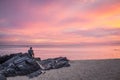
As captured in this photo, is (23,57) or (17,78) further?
(23,57)

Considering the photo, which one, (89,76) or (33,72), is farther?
(33,72)

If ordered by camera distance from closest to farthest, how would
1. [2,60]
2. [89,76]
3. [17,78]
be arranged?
[89,76] → [17,78] → [2,60]

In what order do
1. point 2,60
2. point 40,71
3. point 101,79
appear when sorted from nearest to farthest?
point 101,79
point 40,71
point 2,60

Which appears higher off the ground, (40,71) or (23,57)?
(23,57)

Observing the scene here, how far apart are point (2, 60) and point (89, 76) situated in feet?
45.2

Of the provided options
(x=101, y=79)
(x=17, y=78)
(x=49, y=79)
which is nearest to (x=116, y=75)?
(x=101, y=79)

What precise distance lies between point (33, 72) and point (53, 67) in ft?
11.9

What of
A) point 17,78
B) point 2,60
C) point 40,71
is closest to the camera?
point 17,78

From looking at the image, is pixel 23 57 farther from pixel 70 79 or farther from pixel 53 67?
pixel 70 79

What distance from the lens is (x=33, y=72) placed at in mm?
24562

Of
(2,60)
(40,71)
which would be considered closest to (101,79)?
(40,71)

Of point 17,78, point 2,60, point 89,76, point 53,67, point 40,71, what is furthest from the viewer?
point 2,60

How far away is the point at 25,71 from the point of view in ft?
80.5

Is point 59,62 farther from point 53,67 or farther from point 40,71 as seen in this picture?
point 40,71
